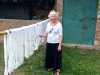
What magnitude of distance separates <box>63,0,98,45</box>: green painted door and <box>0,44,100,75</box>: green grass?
30.8 inches

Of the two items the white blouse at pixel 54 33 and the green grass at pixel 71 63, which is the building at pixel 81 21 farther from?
the white blouse at pixel 54 33

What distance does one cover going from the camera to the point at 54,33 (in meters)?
10.4

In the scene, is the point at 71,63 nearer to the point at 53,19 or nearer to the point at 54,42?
the point at 54,42

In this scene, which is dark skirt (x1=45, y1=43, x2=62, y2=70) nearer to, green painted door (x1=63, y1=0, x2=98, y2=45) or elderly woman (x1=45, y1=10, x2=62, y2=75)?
elderly woman (x1=45, y1=10, x2=62, y2=75)

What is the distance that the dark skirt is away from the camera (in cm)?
1062

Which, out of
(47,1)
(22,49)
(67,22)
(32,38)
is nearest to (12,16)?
(47,1)

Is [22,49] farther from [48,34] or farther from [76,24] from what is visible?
[76,24]

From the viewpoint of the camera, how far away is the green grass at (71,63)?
10.9 m

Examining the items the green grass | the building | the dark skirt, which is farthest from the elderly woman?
the building

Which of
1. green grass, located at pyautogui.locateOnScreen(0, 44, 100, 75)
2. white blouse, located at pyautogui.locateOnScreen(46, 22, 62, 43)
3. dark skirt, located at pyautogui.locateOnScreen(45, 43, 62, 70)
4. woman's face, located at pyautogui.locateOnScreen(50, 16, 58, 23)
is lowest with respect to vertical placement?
green grass, located at pyautogui.locateOnScreen(0, 44, 100, 75)

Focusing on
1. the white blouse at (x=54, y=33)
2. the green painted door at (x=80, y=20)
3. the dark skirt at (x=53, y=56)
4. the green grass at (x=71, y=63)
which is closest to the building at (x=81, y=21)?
the green painted door at (x=80, y=20)

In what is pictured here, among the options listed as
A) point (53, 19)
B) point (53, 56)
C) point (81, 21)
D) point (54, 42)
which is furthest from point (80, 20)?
point (53, 19)

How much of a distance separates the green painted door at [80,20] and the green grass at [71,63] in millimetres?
783

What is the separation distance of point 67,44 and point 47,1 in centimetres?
608
